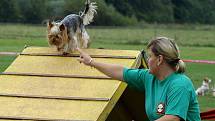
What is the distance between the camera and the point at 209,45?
37.2 meters

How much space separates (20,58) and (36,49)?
1.19ft

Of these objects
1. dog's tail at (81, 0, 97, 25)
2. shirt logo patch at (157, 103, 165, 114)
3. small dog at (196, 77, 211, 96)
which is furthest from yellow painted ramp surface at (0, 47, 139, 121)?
small dog at (196, 77, 211, 96)

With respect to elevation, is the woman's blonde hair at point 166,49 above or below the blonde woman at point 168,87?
above

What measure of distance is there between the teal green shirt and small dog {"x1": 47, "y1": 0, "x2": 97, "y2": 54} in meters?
2.35

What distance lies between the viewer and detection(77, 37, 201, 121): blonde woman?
511 centimetres

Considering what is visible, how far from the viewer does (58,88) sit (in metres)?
6.50

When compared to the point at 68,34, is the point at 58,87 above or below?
below

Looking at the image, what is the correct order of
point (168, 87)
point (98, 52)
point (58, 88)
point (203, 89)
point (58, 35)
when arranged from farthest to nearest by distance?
point (203, 89)
point (58, 35)
point (98, 52)
point (58, 88)
point (168, 87)

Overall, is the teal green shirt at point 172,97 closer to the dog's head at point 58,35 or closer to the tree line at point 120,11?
the dog's head at point 58,35

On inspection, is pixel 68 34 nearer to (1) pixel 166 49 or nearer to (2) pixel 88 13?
(2) pixel 88 13

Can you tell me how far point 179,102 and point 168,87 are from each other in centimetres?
17

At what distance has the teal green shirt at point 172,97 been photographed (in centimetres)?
511

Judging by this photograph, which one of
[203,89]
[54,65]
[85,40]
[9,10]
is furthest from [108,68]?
[9,10]

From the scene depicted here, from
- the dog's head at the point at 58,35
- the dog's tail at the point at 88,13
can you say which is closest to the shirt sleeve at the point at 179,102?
the dog's head at the point at 58,35
